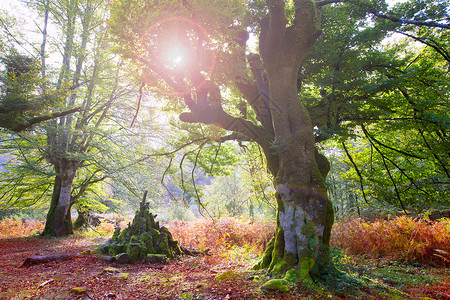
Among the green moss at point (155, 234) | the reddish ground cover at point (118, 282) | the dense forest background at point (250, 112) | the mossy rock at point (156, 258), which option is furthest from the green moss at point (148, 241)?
the dense forest background at point (250, 112)

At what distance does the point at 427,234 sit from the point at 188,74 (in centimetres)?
891

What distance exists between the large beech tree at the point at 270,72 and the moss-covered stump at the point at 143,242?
154 inches

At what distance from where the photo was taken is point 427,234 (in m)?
7.49

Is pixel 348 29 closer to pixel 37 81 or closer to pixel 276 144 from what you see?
pixel 276 144

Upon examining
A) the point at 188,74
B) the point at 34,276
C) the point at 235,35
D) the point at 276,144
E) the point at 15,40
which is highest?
the point at 15,40

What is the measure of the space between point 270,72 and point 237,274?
471 centimetres

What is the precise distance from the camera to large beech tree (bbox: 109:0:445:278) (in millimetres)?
4555

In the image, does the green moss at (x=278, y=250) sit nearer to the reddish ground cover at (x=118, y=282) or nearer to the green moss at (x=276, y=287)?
the reddish ground cover at (x=118, y=282)

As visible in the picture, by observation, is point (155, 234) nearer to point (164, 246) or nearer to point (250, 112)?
point (164, 246)

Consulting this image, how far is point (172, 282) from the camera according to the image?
4621 millimetres

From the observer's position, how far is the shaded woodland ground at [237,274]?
3867 millimetres

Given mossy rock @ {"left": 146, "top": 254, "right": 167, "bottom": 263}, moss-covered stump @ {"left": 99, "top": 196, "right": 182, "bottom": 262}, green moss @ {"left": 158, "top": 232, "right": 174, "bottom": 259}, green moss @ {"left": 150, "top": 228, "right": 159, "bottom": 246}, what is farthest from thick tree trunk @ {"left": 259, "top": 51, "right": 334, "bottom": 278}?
green moss @ {"left": 150, "top": 228, "right": 159, "bottom": 246}

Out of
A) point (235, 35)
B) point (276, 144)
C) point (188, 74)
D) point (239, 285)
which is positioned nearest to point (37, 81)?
point (188, 74)

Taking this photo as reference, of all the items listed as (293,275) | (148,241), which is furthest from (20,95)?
(293,275)
